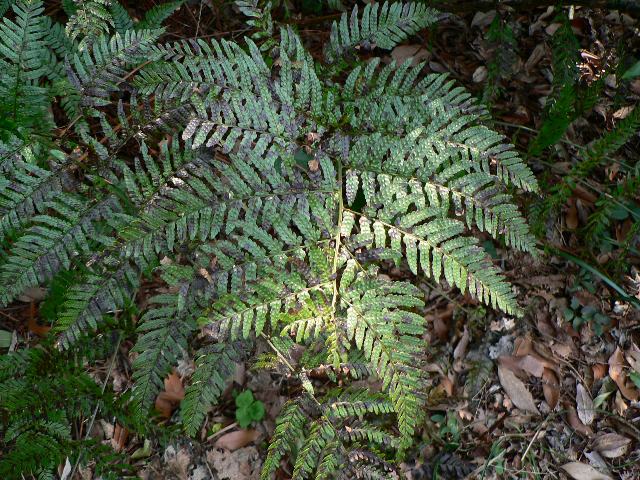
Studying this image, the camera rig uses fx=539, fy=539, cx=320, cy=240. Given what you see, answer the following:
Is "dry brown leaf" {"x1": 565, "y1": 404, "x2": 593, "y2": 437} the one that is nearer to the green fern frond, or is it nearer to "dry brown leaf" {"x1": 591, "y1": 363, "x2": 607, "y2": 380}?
"dry brown leaf" {"x1": 591, "y1": 363, "x2": 607, "y2": 380}

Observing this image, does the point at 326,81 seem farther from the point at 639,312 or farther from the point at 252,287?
the point at 639,312

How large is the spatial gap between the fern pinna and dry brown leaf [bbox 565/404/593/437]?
1.43 meters

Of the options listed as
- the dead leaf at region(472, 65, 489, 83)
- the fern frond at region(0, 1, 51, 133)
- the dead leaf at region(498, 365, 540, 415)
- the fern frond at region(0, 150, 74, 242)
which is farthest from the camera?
the dead leaf at region(472, 65, 489, 83)

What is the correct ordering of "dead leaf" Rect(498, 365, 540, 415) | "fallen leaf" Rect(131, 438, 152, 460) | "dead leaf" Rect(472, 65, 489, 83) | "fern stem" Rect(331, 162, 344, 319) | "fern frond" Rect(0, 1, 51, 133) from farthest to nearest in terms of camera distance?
"dead leaf" Rect(472, 65, 489, 83) < "dead leaf" Rect(498, 365, 540, 415) < "fallen leaf" Rect(131, 438, 152, 460) < "fern frond" Rect(0, 1, 51, 133) < "fern stem" Rect(331, 162, 344, 319)

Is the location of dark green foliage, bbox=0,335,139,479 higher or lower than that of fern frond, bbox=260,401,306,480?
lower

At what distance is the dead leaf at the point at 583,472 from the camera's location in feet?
9.95

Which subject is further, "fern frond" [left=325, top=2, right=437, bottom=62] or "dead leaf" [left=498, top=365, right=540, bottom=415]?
"dead leaf" [left=498, top=365, right=540, bottom=415]

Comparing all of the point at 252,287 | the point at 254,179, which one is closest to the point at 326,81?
the point at 254,179

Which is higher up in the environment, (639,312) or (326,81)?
(326,81)

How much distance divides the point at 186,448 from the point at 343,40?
90.9 inches

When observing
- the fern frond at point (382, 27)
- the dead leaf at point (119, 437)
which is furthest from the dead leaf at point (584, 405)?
the dead leaf at point (119, 437)

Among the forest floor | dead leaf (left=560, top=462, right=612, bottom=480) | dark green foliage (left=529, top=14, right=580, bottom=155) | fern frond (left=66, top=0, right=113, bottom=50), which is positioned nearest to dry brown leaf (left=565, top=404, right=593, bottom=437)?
the forest floor

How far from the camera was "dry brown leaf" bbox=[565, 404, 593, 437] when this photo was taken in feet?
10.3

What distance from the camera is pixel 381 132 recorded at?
2.32 meters
